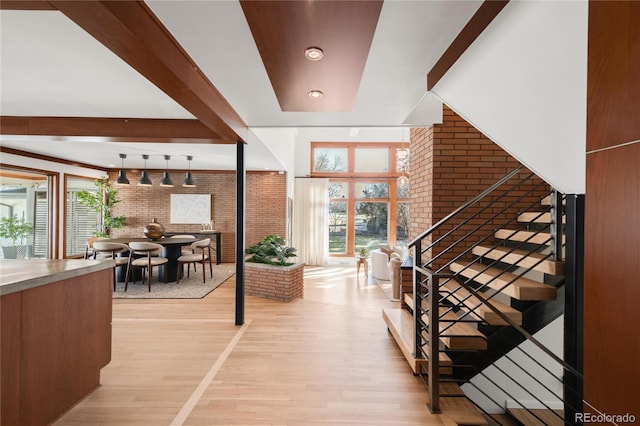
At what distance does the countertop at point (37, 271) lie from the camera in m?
1.55

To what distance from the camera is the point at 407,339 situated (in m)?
2.66

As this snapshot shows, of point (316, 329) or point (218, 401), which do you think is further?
point (316, 329)

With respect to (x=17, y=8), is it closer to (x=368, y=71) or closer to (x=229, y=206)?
(x=368, y=71)

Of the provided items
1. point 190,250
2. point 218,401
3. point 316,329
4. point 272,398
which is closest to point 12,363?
point 218,401

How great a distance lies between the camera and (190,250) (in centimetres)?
595

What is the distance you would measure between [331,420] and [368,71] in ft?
7.86

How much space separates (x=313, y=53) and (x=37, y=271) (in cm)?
215

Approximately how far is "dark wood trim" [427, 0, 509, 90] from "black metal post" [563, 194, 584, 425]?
125 centimetres

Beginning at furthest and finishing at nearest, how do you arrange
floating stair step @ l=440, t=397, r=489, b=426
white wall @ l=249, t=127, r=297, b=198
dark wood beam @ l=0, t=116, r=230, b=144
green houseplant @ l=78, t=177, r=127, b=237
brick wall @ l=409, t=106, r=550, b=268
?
green houseplant @ l=78, t=177, r=127, b=237 → white wall @ l=249, t=127, r=297, b=198 → dark wood beam @ l=0, t=116, r=230, b=144 → brick wall @ l=409, t=106, r=550, b=268 → floating stair step @ l=440, t=397, r=489, b=426

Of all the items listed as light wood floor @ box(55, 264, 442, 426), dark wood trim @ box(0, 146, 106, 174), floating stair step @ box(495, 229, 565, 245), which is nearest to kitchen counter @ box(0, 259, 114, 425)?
light wood floor @ box(55, 264, 442, 426)

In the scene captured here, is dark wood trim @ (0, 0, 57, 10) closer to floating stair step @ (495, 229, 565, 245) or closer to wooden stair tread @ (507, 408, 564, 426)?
floating stair step @ (495, 229, 565, 245)

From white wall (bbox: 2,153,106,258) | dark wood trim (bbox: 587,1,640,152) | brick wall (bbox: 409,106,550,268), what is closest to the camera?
dark wood trim (bbox: 587,1,640,152)

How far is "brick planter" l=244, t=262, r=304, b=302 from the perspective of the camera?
14.7ft

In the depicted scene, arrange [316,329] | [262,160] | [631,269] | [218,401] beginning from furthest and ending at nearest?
[262,160]
[316,329]
[218,401]
[631,269]
